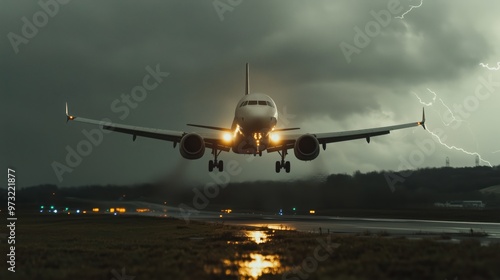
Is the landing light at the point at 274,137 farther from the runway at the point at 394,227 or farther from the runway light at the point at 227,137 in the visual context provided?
the runway at the point at 394,227

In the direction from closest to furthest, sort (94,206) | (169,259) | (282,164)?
1. (169,259)
2. (282,164)
3. (94,206)

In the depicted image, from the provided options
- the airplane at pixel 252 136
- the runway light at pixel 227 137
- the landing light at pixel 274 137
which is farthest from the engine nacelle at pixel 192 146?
the landing light at pixel 274 137

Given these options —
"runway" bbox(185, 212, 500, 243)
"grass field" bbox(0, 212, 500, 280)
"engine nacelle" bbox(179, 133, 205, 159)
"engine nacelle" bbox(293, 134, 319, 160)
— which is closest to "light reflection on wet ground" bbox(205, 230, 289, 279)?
"grass field" bbox(0, 212, 500, 280)

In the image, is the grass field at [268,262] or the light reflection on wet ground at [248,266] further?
the light reflection on wet ground at [248,266]

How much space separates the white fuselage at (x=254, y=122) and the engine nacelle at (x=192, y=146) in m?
3.72

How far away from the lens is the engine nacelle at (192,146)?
44219mm

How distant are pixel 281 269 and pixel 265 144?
26.7 m

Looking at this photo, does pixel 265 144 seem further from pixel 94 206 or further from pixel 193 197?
pixel 94 206

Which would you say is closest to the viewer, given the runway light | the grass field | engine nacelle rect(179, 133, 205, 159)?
the grass field

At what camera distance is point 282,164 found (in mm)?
52906

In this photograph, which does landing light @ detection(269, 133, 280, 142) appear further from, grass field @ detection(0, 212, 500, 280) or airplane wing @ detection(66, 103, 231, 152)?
grass field @ detection(0, 212, 500, 280)

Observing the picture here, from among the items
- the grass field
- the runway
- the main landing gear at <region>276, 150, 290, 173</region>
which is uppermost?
the main landing gear at <region>276, 150, 290, 173</region>

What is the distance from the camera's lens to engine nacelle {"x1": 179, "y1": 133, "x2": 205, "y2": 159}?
44219 mm

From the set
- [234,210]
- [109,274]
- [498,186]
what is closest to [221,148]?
[109,274]
